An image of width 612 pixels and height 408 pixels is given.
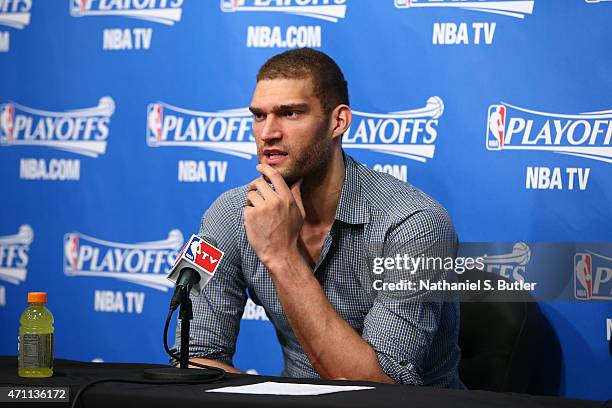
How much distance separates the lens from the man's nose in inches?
96.6

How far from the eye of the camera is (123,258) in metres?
3.53

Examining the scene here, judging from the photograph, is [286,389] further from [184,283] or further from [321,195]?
[321,195]

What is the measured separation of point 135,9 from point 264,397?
7.98 feet

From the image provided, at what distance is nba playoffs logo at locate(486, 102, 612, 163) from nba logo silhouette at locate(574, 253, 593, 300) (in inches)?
13.4

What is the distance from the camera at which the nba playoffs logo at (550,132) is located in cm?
289

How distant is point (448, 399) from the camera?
4.84 ft

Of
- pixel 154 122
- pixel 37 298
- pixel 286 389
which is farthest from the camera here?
pixel 154 122

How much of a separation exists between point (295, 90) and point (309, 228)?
1.33 feet

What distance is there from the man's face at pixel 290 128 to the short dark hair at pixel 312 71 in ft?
0.06

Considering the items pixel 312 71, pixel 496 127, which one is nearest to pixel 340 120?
pixel 312 71

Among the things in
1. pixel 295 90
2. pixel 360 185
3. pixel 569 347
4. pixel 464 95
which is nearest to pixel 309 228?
pixel 360 185

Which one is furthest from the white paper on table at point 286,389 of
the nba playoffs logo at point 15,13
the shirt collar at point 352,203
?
the nba playoffs logo at point 15,13

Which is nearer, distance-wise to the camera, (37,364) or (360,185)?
(37,364)

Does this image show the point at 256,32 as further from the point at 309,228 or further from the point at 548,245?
the point at 548,245
